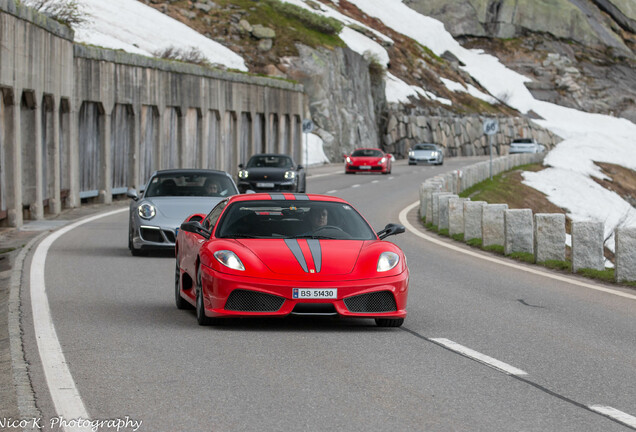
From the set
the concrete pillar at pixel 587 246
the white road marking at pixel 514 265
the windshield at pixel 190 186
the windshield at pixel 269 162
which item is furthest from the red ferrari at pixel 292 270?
the windshield at pixel 269 162

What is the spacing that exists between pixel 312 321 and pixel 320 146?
209 feet

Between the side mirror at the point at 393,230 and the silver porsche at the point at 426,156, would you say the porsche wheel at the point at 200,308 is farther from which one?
the silver porsche at the point at 426,156

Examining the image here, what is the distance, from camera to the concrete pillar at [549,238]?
17750mm

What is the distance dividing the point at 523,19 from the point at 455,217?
122754 mm

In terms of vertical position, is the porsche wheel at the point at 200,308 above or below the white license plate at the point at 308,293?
below

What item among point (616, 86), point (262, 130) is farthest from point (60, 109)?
point (616, 86)

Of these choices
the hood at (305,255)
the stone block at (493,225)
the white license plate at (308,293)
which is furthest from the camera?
the stone block at (493,225)

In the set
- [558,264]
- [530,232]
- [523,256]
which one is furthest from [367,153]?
[558,264]

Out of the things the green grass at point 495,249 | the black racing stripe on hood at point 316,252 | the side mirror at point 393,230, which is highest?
the side mirror at point 393,230

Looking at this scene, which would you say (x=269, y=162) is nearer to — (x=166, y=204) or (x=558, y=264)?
(x=166, y=204)

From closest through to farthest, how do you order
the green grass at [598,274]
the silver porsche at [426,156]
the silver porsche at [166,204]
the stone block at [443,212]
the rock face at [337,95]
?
1. the green grass at [598,274]
2. the silver porsche at [166,204]
3. the stone block at [443,212]
4. the silver porsche at [426,156]
5. the rock face at [337,95]

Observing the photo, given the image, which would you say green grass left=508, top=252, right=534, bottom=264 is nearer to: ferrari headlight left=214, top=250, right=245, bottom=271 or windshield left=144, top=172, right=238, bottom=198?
windshield left=144, top=172, right=238, bottom=198

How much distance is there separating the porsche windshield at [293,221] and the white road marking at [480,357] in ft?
5.80

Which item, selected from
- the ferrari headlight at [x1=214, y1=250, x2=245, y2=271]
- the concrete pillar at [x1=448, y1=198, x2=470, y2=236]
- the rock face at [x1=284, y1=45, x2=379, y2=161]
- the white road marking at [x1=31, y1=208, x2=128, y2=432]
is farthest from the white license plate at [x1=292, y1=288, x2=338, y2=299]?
the rock face at [x1=284, y1=45, x2=379, y2=161]
